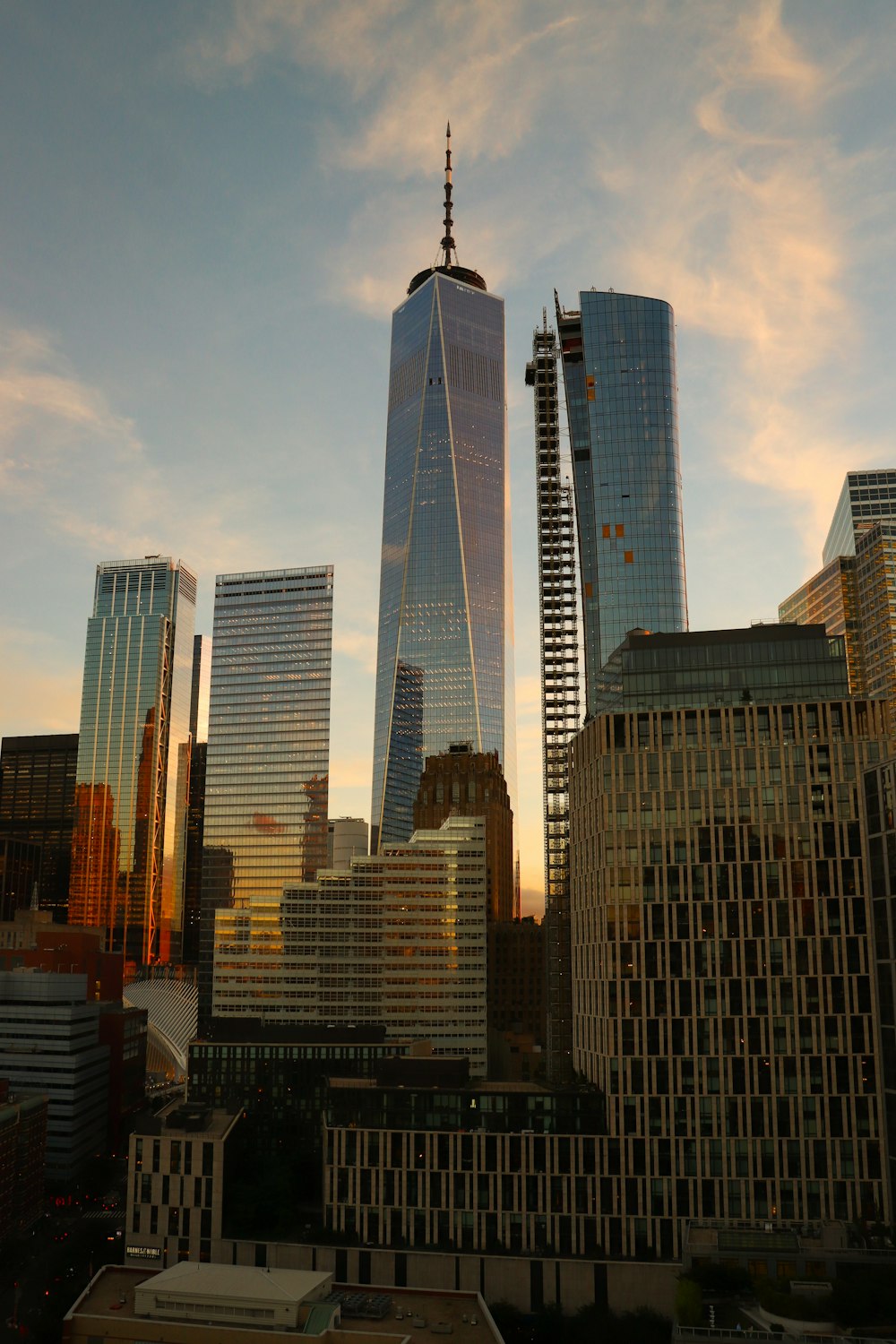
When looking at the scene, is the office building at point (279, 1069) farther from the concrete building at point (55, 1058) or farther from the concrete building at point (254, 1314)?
the concrete building at point (254, 1314)

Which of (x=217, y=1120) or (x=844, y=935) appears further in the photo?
(x=217, y=1120)

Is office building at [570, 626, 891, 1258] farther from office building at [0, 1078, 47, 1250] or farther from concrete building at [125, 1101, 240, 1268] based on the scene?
office building at [0, 1078, 47, 1250]

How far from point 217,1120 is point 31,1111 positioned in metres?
30.3

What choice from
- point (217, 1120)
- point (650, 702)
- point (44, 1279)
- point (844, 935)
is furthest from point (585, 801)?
point (44, 1279)

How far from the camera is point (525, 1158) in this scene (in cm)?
12950

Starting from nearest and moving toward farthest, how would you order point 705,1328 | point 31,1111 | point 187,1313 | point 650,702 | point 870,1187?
point 705,1328 → point 187,1313 → point 870,1187 → point 650,702 → point 31,1111

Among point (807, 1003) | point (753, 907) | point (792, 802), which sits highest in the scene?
point (792, 802)

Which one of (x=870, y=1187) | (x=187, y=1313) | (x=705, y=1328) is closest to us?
(x=705, y=1328)

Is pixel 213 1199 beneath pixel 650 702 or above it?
beneath

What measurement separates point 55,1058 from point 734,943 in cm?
12086

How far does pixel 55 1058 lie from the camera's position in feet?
621

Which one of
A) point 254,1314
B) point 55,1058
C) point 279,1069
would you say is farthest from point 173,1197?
point 55,1058

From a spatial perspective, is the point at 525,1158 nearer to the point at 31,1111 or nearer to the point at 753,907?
the point at 753,907

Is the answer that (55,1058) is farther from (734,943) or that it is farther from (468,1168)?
(734,943)
